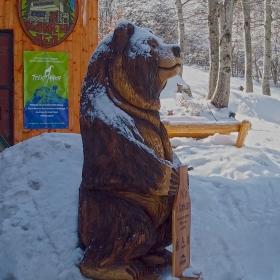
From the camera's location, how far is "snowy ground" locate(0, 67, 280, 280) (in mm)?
3000

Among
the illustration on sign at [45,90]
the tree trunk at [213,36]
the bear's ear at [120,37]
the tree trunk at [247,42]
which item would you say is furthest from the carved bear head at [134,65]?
the tree trunk at [247,42]

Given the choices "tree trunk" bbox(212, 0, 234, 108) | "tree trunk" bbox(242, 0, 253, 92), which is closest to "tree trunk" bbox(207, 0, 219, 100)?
"tree trunk" bbox(212, 0, 234, 108)

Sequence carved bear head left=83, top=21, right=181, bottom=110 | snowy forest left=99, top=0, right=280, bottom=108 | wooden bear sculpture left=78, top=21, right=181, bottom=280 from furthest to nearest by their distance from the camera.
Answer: snowy forest left=99, top=0, right=280, bottom=108 → carved bear head left=83, top=21, right=181, bottom=110 → wooden bear sculpture left=78, top=21, right=181, bottom=280

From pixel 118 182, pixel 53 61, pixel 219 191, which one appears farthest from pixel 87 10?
pixel 118 182

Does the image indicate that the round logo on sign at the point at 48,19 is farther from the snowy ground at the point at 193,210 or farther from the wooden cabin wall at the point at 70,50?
the snowy ground at the point at 193,210

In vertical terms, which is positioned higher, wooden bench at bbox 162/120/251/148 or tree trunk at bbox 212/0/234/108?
tree trunk at bbox 212/0/234/108

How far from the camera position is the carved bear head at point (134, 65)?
283cm

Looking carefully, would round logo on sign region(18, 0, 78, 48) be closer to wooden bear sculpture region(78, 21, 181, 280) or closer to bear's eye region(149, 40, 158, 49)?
wooden bear sculpture region(78, 21, 181, 280)

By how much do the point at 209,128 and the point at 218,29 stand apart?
7960 mm

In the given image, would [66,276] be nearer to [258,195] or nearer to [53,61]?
[258,195]

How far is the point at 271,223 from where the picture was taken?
16.3 ft

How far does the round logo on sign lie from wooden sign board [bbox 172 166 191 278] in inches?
169

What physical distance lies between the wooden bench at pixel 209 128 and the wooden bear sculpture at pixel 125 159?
4358 mm

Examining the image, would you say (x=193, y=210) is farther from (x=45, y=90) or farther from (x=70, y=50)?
(x=70, y=50)
